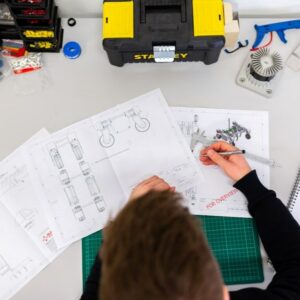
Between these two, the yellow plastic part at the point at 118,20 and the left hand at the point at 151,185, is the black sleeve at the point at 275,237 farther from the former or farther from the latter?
the yellow plastic part at the point at 118,20

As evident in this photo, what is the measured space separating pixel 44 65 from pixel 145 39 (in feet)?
0.85

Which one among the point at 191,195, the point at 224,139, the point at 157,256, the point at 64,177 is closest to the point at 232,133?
the point at 224,139

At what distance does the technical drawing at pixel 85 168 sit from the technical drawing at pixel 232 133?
282mm

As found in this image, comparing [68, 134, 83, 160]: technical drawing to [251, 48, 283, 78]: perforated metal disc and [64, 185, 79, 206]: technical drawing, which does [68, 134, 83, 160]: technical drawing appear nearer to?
[64, 185, 79, 206]: technical drawing

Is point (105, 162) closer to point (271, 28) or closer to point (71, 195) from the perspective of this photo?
point (71, 195)

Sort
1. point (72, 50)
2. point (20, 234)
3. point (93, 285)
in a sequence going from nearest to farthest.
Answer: point (93, 285)
point (20, 234)
point (72, 50)

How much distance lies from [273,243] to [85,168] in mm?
411

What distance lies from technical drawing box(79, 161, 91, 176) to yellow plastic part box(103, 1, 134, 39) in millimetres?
269

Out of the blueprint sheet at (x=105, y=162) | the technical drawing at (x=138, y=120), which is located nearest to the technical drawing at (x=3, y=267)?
the blueprint sheet at (x=105, y=162)

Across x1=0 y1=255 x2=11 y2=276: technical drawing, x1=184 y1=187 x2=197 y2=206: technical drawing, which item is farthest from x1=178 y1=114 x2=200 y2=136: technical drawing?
x1=0 y1=255 x2=11 y2=276: technical drawing

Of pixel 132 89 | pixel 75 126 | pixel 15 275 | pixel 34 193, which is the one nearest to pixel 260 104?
pixel 132 89

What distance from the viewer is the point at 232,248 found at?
875mm

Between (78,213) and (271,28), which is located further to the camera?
(271,28)

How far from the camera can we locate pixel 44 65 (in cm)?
100
